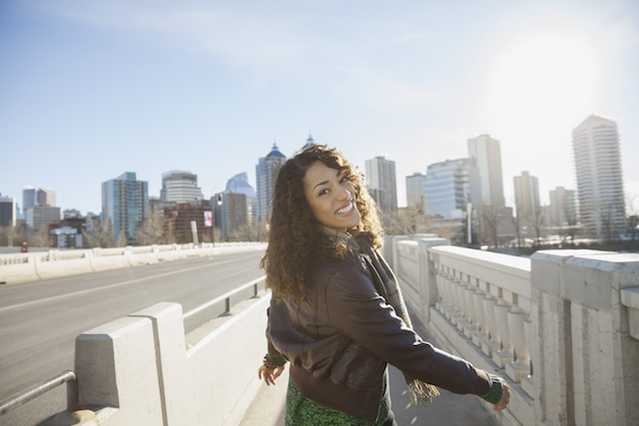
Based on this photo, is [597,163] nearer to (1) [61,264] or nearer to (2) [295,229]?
(1) [61,264]

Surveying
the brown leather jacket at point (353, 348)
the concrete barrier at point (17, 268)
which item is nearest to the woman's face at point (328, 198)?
the brown leather jacket at point (353, 348)

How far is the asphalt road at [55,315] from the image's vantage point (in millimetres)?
4289

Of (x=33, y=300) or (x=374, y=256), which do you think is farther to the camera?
(x=33, y=300)

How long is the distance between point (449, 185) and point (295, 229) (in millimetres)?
147932

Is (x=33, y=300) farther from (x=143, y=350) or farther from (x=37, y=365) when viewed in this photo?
(x=143, y=350)

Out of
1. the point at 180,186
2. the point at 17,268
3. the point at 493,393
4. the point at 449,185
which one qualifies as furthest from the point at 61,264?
the point at 180,186

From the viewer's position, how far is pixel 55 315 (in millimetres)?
8312

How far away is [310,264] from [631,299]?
1.34m

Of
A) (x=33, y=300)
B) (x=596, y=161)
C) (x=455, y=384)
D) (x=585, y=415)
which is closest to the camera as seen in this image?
(x=455, y=384)

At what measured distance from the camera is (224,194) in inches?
5738

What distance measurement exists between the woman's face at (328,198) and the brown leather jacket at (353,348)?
0.89 feet

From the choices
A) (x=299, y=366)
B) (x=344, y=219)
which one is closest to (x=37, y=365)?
(x=299, y=366)

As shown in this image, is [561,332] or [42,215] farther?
[42,215]

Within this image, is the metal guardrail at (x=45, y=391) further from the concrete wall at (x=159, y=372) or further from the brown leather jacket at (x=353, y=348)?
the brown leather jacket at (x=353, y=348)
